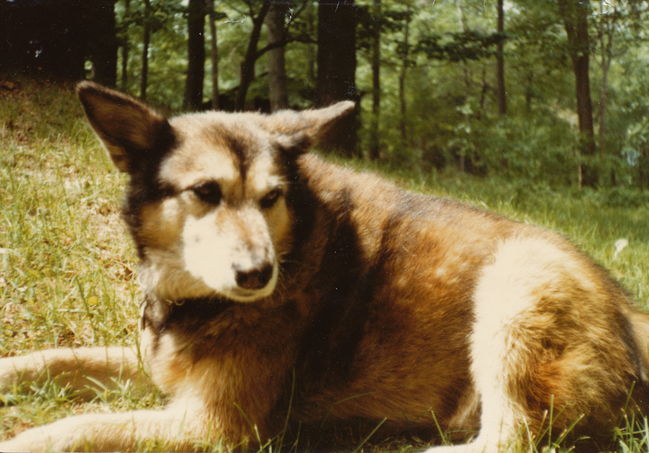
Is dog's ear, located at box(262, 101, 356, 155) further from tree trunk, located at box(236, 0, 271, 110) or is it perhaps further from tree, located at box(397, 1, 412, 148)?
tree trunk, located at box(236, 0, 271, 110)

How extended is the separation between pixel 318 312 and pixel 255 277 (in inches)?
27.4

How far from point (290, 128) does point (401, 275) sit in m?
1.11

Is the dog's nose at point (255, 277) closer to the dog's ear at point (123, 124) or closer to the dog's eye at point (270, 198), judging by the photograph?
the dog's eye at point (270, 198)

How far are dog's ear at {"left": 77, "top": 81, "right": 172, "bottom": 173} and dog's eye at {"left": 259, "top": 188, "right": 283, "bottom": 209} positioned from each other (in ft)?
2.11

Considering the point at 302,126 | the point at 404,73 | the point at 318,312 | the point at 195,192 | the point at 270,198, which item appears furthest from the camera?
the point at 404,73

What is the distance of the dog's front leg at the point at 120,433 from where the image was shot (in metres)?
2.20

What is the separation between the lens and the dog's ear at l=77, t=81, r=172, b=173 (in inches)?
101

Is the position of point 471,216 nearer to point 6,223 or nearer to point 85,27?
point 6,223

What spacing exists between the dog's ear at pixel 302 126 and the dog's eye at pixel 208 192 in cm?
53

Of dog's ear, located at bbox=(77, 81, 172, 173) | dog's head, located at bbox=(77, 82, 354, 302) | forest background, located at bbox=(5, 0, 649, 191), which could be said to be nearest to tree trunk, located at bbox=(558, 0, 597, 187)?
forest background, located at bbox=(5, 0, 649, 191)

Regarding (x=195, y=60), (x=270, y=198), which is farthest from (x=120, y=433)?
(x=195, y=60)

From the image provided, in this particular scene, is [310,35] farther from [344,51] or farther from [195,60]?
[195,60]

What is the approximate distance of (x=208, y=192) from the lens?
266 centimetres

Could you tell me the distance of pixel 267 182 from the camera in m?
2.73
